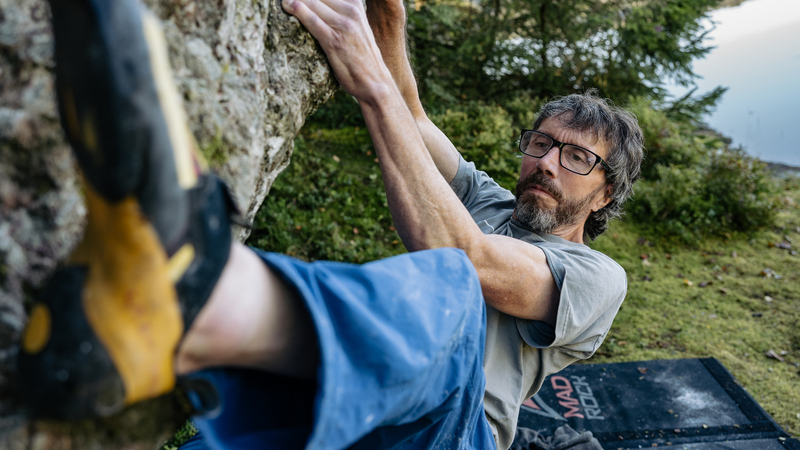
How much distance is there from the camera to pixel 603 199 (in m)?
2.54

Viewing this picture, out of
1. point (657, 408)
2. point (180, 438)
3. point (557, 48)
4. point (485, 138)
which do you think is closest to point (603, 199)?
point (657, 408)

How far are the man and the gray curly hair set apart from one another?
810 millimetres

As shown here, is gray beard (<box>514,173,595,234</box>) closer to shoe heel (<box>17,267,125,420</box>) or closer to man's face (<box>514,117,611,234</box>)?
man's face (<box>514,117,611,234</box>)

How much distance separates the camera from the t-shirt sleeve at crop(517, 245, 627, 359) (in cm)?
188

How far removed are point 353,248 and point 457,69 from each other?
11.6 ft

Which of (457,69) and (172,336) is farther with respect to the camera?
(457,69)

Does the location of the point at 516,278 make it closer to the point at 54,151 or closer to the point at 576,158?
the point at 576,158

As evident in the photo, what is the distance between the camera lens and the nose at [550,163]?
2.33m

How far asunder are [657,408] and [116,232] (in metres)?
3.39

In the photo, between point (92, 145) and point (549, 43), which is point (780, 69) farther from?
point (92, 145)

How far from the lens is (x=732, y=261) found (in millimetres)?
5535

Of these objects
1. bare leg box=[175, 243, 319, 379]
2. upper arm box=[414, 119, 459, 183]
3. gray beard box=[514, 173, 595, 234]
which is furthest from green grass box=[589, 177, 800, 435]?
bare leg box=[175, 243, 319, 379]

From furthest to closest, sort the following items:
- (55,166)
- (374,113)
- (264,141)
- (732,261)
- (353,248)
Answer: (732,261)
(353,248)
(374,113)
(264,141)
(55,166)

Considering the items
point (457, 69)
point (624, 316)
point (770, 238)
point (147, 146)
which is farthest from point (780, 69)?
point (147, 146)
